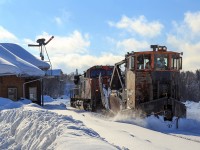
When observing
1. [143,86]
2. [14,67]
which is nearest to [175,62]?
[143,86]

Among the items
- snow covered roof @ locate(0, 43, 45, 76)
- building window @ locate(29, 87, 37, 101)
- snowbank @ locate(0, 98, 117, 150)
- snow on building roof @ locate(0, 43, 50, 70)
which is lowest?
building window @ locate(29, 87, 37, 101)

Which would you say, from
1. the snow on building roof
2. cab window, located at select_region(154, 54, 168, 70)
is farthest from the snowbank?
the snow on building roof

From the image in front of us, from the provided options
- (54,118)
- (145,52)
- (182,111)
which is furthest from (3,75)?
(54,118)

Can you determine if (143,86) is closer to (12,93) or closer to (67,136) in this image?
(67,136)

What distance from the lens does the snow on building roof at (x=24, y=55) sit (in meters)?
36.3

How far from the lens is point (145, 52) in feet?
55.8

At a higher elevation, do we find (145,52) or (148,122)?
(145,52)

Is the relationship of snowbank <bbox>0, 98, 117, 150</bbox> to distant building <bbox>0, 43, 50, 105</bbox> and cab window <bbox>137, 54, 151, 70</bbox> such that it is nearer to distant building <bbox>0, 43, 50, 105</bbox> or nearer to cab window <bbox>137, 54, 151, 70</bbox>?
cab window <bbox>137, 54, 151, 70</bbox>

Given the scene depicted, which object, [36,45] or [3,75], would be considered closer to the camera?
Result: [3,75]

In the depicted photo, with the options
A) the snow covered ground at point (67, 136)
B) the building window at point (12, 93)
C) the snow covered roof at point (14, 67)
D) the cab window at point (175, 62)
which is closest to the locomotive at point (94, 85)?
the snow covered roof at point (14, 67)

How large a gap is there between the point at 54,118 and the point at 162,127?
609 cm

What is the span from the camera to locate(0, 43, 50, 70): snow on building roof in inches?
1431

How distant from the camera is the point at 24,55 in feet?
A: 122

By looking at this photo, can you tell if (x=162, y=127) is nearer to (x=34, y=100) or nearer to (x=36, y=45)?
(x=34, y=100)
